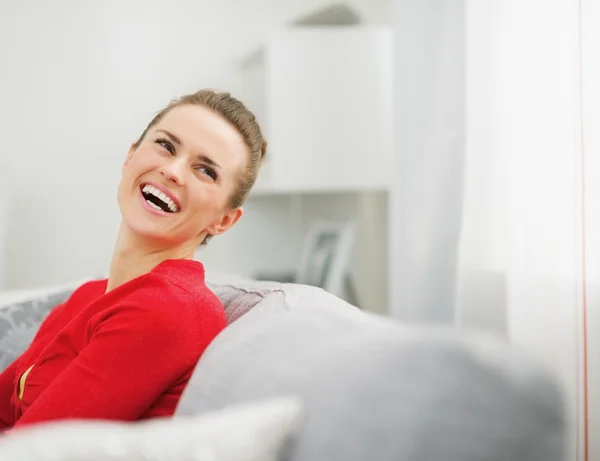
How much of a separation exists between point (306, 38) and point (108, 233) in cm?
115

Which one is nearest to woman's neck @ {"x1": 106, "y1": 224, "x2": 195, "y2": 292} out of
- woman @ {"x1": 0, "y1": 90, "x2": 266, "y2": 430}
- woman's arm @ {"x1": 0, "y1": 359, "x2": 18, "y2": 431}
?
woman @ {"x1": 0, "y1": 90, "x2": 266, "y2": 430}

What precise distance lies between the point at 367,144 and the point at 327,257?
0.47 meters

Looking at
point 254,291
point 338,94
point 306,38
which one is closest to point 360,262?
point 338,94

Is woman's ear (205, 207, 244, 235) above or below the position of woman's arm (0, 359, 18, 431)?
above

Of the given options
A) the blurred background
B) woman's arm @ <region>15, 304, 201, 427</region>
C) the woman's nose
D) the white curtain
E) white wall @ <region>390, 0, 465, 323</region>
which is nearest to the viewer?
woman's arm @ <region>15, 304, 201, 427</region>

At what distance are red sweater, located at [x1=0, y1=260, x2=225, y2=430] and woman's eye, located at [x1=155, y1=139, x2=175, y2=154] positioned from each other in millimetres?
177

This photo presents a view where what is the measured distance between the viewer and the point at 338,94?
262cm

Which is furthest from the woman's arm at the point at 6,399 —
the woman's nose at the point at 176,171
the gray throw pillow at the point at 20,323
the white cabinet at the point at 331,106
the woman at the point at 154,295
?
the white cabinet at the point at 331,106

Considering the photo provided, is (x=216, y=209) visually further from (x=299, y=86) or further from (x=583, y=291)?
(x=299, y=86)

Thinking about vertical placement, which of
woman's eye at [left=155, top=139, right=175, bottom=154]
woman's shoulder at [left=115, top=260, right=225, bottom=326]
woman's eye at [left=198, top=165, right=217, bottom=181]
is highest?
woman's eye at [left=155, top=139, right=175, bottom=154]

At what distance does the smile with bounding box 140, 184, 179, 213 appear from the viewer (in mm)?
917

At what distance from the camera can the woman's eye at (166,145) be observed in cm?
94

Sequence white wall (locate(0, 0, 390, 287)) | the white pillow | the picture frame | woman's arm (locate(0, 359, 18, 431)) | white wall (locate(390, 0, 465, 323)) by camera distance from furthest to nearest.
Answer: white wall (locate(0, 0, 390, 287)) < the picture frame < white wall (locate(390, 0, 465, 323)) < woman's arm (locate(0, 359, 18, 431)) < the white pillow

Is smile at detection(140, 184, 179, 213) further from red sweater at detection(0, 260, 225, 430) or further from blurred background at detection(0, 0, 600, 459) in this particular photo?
blurred background at detection(0, 0, 600, 459)
